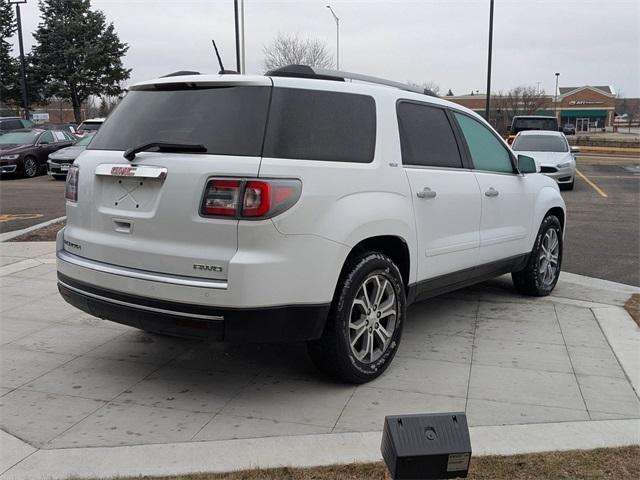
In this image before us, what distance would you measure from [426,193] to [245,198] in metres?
1.59

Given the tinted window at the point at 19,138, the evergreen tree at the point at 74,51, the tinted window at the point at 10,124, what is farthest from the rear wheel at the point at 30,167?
the evergreen tree at the point at 74,51

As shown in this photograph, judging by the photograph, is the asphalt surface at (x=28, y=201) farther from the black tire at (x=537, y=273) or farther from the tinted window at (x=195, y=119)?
the black tire at (x=537, y=273)

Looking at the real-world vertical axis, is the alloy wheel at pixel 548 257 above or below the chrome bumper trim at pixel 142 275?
below

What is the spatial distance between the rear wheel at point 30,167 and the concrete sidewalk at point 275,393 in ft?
51.3

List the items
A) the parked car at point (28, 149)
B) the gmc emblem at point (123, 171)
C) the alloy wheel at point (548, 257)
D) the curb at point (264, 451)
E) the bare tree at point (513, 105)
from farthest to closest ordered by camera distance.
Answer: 1. the bare tree at point (513, 105)
2. the parked car at point (28, 149)
3. the alloy wheel at point (548, 257)
4. the gmc emblem at point (123, 171)
5. the curb at point (264, 451)

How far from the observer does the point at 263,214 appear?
11.3 ft

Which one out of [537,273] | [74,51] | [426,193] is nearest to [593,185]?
[537,273]

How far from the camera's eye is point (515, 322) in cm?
566

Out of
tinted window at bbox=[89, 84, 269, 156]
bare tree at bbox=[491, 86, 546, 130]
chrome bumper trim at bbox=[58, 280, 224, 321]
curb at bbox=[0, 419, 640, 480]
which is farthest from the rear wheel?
bare tree at bbox=[491, 86, 546, 130]

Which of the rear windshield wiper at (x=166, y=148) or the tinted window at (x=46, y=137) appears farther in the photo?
the tinted window at (x=46, y=137)

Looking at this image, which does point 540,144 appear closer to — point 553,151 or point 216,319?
point 553,151

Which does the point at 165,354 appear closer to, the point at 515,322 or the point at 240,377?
the point at 240,377

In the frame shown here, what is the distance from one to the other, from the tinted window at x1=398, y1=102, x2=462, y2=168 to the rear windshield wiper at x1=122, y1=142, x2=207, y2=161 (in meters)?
1.49

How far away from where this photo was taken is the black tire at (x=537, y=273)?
6332 mm
